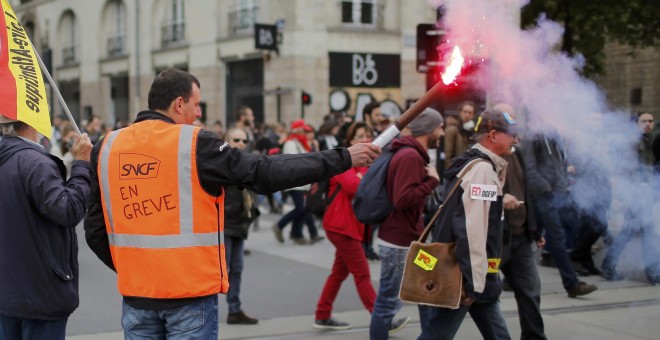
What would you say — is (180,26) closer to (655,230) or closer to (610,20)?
(610,20)

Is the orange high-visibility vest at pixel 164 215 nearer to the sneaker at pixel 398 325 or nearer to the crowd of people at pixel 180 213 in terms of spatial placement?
the crowd of people at pixel 180 213

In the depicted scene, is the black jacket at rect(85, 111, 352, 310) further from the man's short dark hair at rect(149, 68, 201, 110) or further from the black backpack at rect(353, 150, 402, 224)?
the black backpack at rect(353, 150, 402, 224)

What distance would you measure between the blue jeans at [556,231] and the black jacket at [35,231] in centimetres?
508

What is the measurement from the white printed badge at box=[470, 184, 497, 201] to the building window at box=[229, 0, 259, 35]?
22.8 meters

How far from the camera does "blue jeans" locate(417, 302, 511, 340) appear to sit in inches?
189

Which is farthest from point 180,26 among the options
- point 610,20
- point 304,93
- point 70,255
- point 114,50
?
point 70,255

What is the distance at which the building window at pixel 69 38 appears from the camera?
38594 mm

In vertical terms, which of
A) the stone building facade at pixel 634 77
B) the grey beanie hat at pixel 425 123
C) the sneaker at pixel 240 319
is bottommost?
the sneaker at pixel 240 319

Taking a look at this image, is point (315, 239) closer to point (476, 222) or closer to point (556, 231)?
point (556, 231)

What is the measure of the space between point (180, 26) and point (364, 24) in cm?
801

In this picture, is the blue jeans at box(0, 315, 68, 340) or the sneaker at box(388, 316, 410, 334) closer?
the blue jeans at box(0, 315, 68, 340)

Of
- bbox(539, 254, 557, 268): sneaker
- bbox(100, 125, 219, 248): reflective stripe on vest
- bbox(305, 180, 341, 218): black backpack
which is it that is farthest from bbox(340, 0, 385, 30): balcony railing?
bbox(100, 125, 219, 248): reflective stripe on vest

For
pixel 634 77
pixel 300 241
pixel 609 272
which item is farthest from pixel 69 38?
pixel 609 272

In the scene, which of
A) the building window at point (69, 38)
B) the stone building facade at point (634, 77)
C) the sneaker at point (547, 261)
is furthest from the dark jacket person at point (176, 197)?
the building window at point (69, 38)
